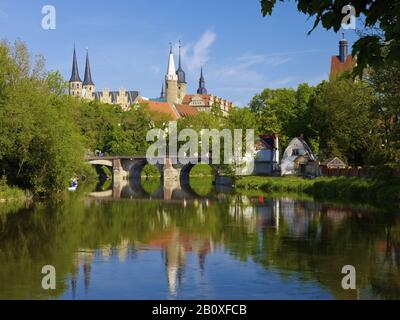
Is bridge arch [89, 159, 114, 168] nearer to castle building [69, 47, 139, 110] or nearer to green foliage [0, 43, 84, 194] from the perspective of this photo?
castle building [69, 47, 139, 110]

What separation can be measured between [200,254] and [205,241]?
3.26 metres

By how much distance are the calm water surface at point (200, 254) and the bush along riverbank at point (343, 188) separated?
652 cm

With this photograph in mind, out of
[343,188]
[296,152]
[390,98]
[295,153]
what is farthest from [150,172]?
[390,98]

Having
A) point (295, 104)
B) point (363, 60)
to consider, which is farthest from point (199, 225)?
point (295, 104)

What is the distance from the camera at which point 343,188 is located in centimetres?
4881

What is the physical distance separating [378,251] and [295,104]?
65.9m

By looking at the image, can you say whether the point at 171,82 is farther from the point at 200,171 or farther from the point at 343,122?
the point at 343,122

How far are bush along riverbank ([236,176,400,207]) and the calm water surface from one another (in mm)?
6517

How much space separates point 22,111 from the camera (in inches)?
1532

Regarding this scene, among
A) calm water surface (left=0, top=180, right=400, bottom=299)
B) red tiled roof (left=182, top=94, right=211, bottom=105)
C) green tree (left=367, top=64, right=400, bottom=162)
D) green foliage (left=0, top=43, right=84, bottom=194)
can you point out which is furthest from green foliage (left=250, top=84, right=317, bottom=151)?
red tiled roof (left=182, top=94, right=211, bottom=105)

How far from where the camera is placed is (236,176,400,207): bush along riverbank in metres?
41.2

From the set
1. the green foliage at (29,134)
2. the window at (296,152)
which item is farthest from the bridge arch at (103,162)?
the green foliage at (29,134)

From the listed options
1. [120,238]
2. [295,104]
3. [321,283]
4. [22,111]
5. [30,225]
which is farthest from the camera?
[295,104]
